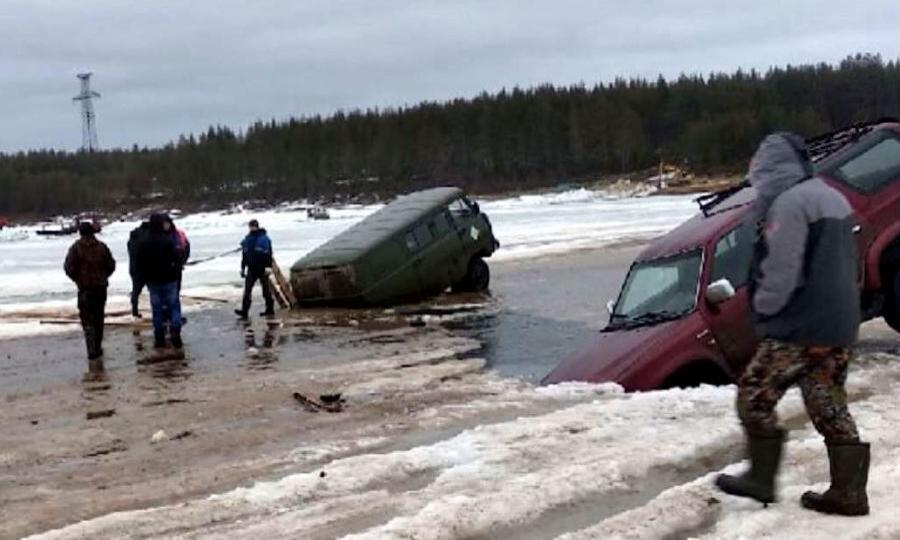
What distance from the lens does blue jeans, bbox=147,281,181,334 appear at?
16.2 m

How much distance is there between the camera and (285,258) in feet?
116

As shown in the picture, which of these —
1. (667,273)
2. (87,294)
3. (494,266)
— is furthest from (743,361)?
(494,266)

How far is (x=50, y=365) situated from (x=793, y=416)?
10.5 meters

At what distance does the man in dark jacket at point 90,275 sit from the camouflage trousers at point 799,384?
11140 mm

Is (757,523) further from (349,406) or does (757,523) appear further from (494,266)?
(494,266)

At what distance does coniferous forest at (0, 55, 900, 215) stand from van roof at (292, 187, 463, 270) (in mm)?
94280

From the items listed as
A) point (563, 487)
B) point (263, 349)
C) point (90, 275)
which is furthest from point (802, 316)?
point (90, 275)

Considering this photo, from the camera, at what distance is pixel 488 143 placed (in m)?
139

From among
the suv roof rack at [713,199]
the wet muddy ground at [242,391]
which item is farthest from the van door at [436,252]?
the suv roof rack at [713,199]

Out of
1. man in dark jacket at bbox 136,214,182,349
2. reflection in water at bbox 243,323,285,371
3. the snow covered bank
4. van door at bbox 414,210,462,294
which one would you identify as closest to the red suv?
the snow covered bank

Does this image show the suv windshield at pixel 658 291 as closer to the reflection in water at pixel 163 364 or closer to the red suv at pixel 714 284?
the red suv at pixel 714 284

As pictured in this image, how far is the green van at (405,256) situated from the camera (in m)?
19.9

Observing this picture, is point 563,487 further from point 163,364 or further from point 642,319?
point 163,364

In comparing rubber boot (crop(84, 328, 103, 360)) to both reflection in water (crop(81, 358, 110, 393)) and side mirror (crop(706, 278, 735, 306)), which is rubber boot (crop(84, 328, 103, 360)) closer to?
reflection in water (crop(81, 358, 110, 393))
